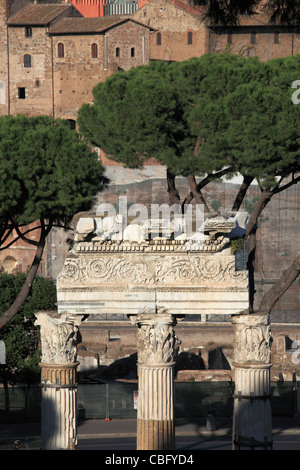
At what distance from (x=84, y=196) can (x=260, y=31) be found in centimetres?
3050

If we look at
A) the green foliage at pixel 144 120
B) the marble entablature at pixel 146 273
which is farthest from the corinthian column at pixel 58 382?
the green foliage at pixel 144 120

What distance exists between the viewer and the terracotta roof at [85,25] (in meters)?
52.3

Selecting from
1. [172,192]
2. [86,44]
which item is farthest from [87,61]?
[172,192]

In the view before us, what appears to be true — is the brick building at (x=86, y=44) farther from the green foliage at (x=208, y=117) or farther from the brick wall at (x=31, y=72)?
the green foliage at (x=208, y=117)

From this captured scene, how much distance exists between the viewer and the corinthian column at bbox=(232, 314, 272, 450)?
13.5m

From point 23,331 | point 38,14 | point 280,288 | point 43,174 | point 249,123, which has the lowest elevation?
point 23,331

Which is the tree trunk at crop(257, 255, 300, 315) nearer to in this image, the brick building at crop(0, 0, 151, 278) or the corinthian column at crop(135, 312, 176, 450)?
the corinthian column at crop(135, 312, 176, 450)

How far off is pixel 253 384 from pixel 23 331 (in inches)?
472

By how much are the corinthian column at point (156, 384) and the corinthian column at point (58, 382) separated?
2.56 ft

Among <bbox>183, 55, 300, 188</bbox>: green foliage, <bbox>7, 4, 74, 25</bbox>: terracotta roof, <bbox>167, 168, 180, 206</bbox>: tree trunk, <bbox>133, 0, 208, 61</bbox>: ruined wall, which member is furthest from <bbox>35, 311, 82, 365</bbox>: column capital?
<bbox>7, 4, 74, 25</bbox>: terracotta roof

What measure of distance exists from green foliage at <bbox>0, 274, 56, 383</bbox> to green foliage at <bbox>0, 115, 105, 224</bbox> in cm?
300

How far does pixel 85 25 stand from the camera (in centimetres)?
5312

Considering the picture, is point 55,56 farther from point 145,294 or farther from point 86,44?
point 145,294

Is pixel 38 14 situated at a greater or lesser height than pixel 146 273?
greater
